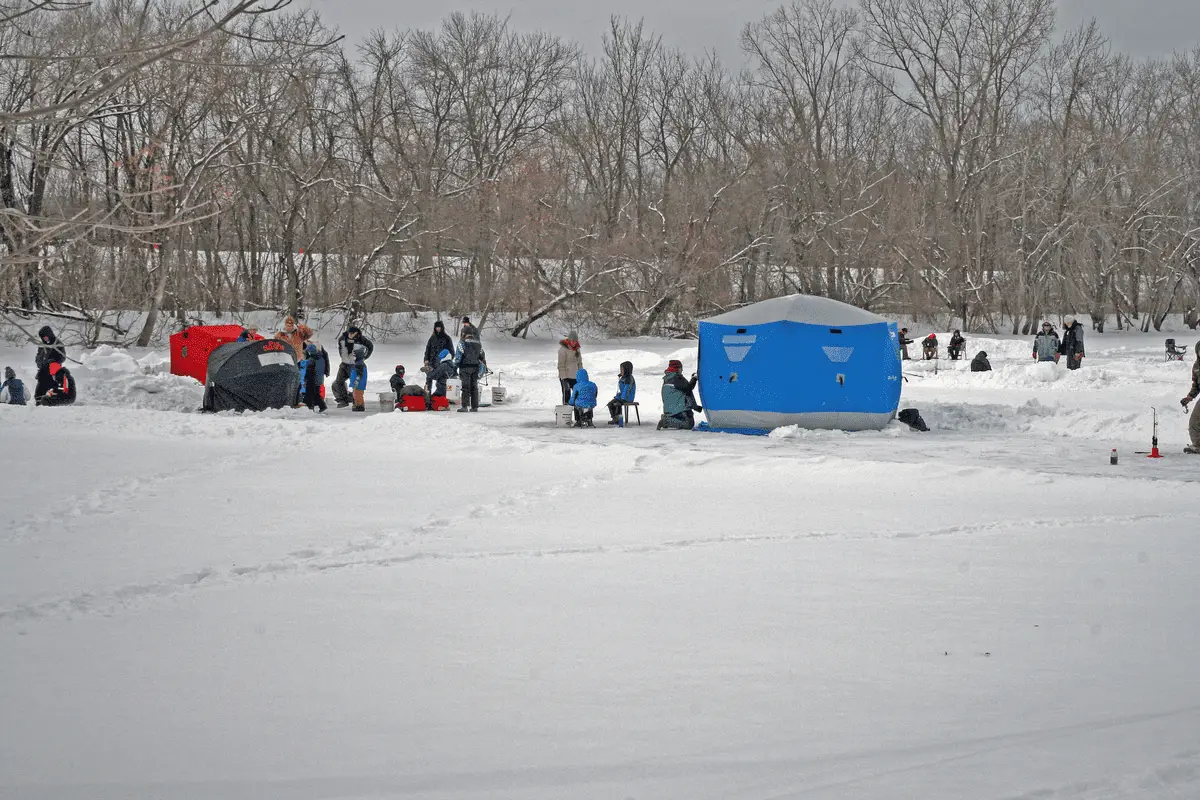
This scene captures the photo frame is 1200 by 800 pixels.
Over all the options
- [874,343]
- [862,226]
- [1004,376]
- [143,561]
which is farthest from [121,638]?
[862,226]

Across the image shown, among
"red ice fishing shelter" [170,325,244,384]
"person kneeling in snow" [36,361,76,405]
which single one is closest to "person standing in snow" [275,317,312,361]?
"person kneeling in snow" [36,361,76,405]

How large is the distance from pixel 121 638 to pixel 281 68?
266cm

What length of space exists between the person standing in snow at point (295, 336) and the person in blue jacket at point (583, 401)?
4.59 m

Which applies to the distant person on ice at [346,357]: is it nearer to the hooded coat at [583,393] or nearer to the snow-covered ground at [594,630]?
the hooded coat at [583,393]

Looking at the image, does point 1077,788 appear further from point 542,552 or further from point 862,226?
point 862,226

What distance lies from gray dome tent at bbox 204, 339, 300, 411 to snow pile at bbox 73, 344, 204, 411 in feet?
5.26

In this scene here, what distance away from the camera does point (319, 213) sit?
39125 mm

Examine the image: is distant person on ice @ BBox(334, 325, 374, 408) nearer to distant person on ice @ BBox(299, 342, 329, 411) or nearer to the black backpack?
distant person on ice @ BBox(299, 342, 329, 411)

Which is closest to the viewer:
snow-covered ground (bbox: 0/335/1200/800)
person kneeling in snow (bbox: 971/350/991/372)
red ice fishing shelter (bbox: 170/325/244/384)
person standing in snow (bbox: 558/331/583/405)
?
snow-covered ground (bbox: 0/335/1200/800)

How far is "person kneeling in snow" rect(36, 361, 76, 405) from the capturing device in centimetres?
1731

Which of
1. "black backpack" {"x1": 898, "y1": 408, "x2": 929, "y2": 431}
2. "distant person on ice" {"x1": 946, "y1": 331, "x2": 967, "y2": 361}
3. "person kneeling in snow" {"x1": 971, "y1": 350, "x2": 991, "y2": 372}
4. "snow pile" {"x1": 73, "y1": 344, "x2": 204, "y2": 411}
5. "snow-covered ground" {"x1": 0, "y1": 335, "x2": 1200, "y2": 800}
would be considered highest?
"distant person on ice" {"x1": 946, "y1": 331, "x2": 967, "y2": 361}

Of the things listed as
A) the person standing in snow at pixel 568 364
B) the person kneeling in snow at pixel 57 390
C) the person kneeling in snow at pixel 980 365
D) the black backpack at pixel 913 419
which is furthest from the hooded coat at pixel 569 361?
the person kneeling in snow at pixel 980 365

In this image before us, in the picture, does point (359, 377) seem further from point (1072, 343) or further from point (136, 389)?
point (1072, 343)

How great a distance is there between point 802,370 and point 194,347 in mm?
13972
